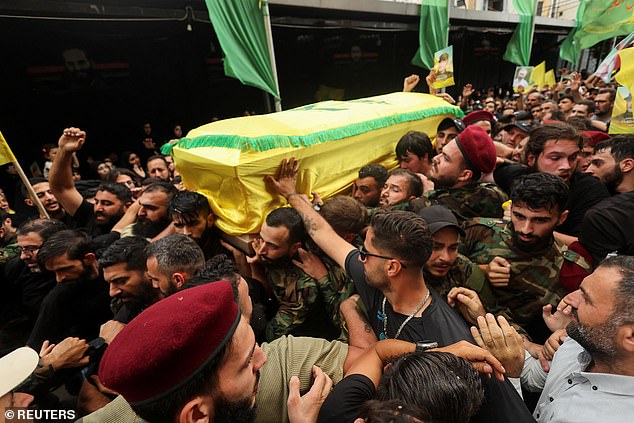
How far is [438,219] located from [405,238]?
391mm

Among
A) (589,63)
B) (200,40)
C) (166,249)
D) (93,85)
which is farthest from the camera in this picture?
(589,63)

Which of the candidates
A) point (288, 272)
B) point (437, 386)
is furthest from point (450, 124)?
point (437, 386)

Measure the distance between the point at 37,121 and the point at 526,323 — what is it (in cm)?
819

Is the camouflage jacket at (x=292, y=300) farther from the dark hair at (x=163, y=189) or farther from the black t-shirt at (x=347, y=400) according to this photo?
the dark hair at (x=163, y=189)

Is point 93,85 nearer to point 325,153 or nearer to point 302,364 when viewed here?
point 325,153

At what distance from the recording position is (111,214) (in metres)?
3.23

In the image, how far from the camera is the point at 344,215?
2.26 metres

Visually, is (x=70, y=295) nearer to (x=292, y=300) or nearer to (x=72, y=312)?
(x=72, y=312)

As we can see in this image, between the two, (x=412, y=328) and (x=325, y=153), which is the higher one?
(x=325, y=153)

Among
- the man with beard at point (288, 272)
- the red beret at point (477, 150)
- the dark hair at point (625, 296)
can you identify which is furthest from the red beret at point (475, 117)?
the dark hair at point (625, 296)

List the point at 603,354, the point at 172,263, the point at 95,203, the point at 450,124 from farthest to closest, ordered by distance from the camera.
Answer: the point at 450,124 → the point at 95,203 → the point at 172,263 → the point at 603,354

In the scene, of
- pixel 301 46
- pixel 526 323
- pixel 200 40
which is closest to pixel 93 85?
pixel 200 40

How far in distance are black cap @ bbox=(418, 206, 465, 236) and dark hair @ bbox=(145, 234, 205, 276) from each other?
133cm

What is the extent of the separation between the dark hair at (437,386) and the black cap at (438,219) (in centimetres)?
78
